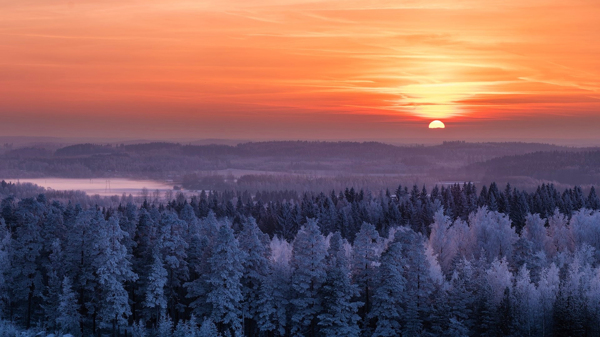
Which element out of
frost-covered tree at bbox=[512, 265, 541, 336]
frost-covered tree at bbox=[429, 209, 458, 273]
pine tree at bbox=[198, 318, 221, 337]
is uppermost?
frost-covered tree at bbox=[429, 209, 458, 273]

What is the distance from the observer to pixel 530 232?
108m

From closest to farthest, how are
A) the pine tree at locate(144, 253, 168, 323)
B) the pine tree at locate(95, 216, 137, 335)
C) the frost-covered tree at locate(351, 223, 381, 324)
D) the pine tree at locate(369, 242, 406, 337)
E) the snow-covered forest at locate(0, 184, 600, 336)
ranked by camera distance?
the snow-covered forest at locate(0, 184, 600, 336), the pine tree at locate(369, 242, 406, 337), the pine tree at locate(95, 216, 137, 335), the pine tree at locate(144, 253, 168, 323), the frost-covered tree at locate(351, 223, 381, 324)

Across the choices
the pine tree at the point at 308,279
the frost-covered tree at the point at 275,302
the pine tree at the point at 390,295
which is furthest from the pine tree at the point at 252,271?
the pine tree at the point at 390,295

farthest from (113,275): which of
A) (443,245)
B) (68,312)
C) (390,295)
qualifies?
(443,245)

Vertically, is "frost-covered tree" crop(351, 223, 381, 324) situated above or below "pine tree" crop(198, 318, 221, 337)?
above

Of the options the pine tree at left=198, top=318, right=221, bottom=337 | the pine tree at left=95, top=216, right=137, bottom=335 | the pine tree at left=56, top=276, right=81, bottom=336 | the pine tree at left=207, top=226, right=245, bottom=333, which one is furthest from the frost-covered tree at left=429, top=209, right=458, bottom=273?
the pine tree at left=56, top=276, right=81, bottom=336

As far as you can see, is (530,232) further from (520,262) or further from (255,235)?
(255,235)

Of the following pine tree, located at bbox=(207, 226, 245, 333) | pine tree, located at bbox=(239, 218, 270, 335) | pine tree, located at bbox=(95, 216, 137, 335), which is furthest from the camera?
pine tree, located at bbox=(239, 218, 270, 335)

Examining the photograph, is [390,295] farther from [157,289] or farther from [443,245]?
[443,245]

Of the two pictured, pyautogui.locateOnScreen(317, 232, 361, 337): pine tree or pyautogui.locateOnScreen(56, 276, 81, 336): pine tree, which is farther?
pyautogui.locateOnScreen(56, 276, 81, 336): pine tree

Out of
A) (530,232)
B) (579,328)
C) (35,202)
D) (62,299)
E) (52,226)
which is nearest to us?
(579,328)

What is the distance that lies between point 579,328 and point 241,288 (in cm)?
2983

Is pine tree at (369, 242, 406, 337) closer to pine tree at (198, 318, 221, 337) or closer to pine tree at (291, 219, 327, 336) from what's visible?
pine tree at (291, 219, 327, 336)

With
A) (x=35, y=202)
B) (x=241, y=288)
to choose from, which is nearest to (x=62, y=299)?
(x=241, y=288)
